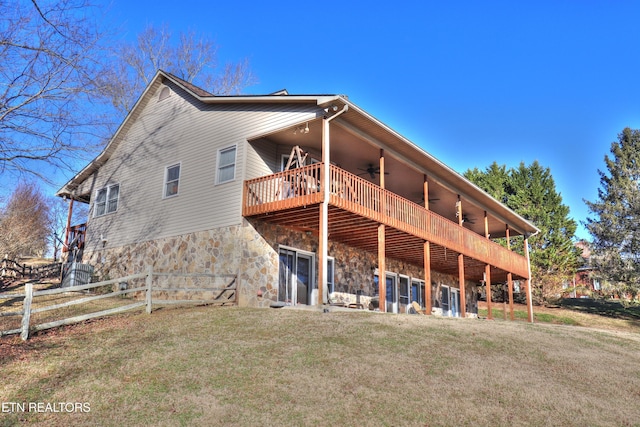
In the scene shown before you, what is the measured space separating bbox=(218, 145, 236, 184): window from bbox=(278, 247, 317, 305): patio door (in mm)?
2812

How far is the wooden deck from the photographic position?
1431 cm

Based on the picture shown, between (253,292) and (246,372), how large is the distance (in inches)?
267

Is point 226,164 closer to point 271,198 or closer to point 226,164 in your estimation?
point 226,164

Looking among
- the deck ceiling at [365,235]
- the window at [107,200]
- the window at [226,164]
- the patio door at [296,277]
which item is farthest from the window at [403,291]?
the window at [107,200]

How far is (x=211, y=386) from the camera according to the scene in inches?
291

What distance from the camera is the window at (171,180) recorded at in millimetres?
17781

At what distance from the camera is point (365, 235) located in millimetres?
17500

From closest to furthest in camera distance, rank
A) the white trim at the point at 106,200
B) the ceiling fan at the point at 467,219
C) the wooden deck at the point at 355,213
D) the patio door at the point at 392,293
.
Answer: the wooden deck at the point at 355,213
the white trim at the point at 106,200
the patio door at the point at 392,293
the ceiling fan at the point at 467,219

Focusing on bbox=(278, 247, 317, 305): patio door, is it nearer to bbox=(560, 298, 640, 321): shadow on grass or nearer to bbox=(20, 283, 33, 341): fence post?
bbox=(20, 283, 33, 341): fence post

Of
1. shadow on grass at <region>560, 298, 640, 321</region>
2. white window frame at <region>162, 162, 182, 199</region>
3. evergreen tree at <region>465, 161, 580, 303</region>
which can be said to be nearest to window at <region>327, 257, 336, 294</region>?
white window frame at <region>162, 162, 182, 199</region>

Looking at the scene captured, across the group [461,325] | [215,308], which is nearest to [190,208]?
[215,308]

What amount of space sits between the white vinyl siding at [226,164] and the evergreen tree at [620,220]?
25494 millimetres

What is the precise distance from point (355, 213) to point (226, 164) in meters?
4.58

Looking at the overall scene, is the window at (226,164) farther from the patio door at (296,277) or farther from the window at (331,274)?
the window at (331,274)
